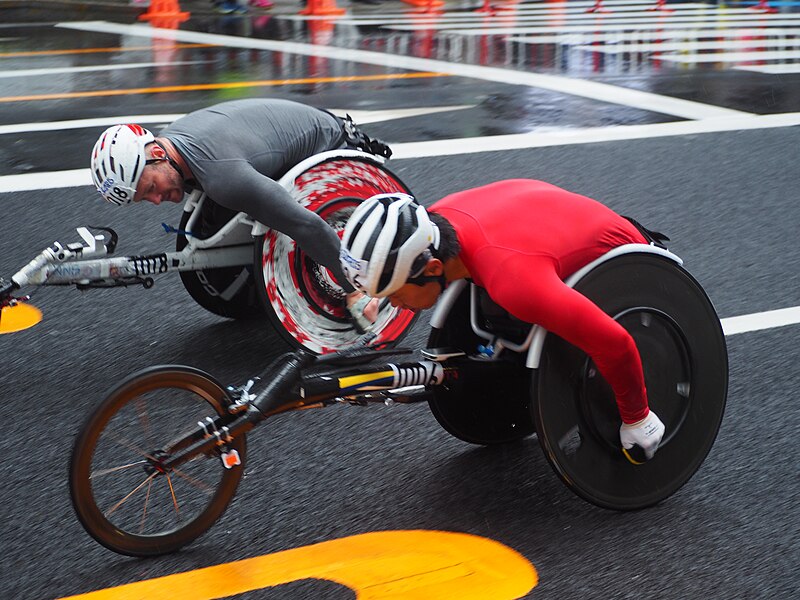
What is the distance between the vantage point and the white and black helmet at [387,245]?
330 centimetres

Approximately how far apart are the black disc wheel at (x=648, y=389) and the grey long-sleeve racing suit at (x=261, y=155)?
4.83 feet

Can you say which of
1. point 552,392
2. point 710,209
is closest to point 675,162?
point 710,209

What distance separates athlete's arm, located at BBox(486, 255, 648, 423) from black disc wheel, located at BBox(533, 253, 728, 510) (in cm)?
15

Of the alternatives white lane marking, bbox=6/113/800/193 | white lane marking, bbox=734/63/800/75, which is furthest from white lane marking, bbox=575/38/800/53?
white lane marking, bbox=6/113/800/193

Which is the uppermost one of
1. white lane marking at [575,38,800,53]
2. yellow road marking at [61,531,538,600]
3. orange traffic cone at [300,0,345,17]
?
orange traffic cone at [300,0,345,17]

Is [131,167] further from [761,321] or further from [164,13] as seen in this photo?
[164,13]

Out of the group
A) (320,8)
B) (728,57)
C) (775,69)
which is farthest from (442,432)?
(320,8)

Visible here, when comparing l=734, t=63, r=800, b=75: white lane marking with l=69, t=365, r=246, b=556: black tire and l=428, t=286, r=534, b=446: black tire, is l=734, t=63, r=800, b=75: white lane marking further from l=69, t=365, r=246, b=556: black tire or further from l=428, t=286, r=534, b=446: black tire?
l=69, t=365, r=246, b=556: black tire

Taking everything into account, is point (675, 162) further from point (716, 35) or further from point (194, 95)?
point (716, 35)

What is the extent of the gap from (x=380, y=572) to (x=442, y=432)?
100 centimetres

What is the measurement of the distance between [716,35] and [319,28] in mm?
5766

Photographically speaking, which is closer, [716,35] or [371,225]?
[371,225]

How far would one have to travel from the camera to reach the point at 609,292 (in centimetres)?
356

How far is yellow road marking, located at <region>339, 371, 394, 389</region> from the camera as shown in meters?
3.55
